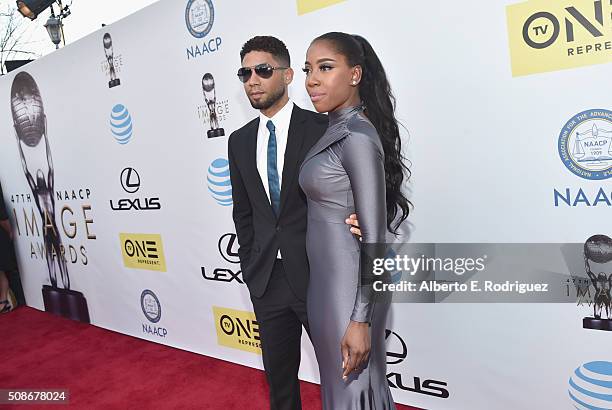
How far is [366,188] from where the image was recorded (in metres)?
1.34

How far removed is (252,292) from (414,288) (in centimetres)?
86

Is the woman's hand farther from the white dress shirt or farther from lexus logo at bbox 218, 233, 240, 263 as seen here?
lexus logo at bbox 218, 233, 240, 263

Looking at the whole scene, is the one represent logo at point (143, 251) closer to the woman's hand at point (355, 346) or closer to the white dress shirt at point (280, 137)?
the white dress shirt at point (280, 137)

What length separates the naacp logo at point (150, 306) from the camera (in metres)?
3.58

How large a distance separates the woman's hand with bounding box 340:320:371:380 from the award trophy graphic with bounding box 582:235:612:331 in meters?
1.08

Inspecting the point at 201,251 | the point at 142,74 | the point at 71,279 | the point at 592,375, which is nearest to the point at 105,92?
the point at 142,74

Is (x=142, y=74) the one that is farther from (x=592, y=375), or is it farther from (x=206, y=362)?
(x=592, y=375)

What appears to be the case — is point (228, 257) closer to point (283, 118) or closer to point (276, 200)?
point (276, 200)

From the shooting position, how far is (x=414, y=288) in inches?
90.8

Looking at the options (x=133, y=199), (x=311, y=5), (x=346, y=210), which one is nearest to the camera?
(x=346, y=210)

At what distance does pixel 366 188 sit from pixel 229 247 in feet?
5.86

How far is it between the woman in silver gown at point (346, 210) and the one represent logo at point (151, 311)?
7.73 feet

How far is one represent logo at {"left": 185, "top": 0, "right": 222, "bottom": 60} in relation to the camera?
9.02 ft

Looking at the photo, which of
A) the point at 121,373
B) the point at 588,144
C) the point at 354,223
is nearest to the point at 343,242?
the point at 354,223
